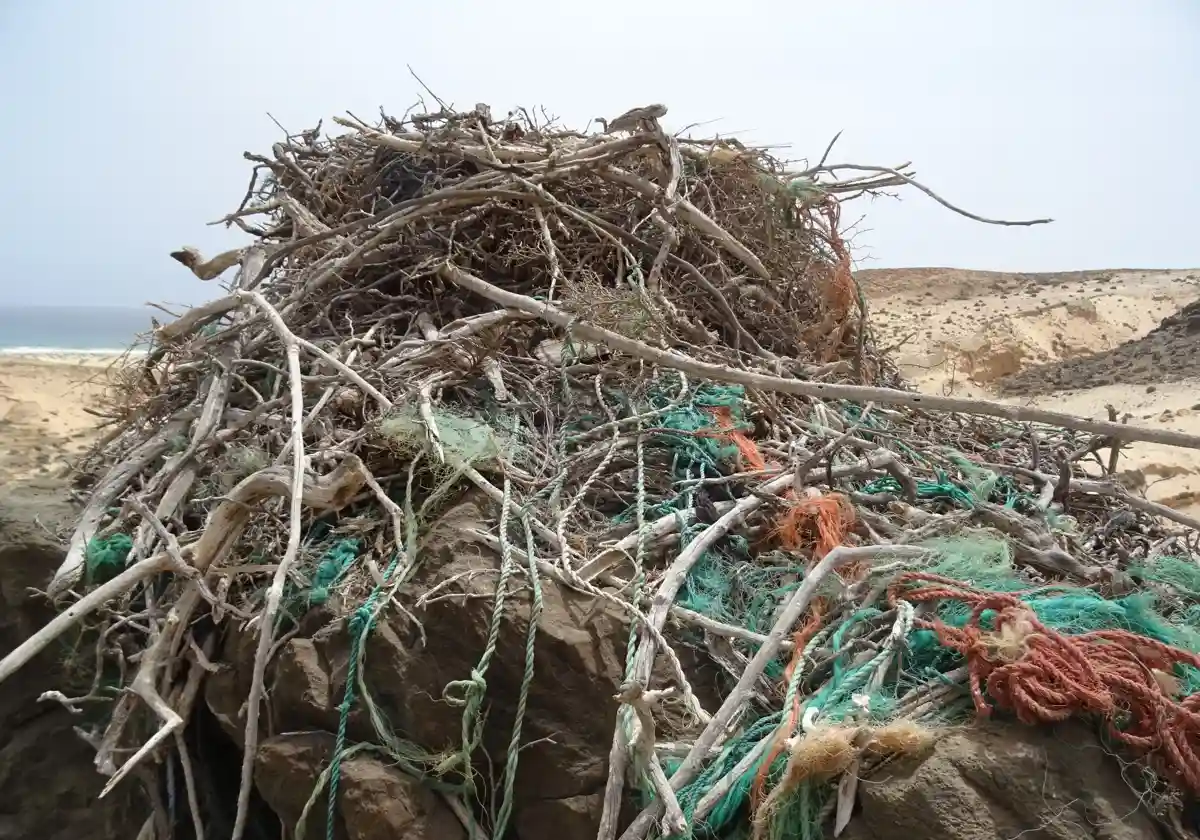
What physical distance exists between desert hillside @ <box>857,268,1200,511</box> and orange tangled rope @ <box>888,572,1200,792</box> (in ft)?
7.66

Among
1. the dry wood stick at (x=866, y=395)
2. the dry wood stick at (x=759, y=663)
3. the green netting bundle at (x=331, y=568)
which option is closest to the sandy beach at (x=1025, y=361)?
the dry wood stick at (x=866, y=395)

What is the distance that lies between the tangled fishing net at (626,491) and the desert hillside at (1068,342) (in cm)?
122

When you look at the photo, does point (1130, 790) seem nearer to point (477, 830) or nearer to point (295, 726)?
point (477, 830)

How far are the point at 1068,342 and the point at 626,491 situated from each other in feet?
43.7

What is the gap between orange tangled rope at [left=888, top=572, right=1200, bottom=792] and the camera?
1573 millimetres

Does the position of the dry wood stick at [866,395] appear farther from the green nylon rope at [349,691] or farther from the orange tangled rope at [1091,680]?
the green nylon rope at [349,691]

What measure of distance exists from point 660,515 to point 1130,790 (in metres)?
1.27

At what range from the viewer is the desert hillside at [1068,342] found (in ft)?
23.8

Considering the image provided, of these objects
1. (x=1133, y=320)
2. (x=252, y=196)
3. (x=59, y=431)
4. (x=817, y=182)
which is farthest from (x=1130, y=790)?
(x=1133, y=320)

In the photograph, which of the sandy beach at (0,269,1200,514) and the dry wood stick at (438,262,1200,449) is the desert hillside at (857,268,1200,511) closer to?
the sandy beach at (0,269,1200,514)

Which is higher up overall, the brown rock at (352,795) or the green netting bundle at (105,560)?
the green netting bundle at (105,560)

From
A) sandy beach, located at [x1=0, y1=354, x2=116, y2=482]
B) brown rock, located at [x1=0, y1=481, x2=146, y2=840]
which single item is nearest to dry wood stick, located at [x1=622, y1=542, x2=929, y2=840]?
brown rock, located at [x1=0, y1=481, x2=146, y2=840]

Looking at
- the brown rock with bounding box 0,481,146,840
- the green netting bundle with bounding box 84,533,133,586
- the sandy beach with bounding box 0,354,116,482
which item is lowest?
the brown rock with bounding box 0,481,146,840

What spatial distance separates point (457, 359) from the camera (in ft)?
9.97
